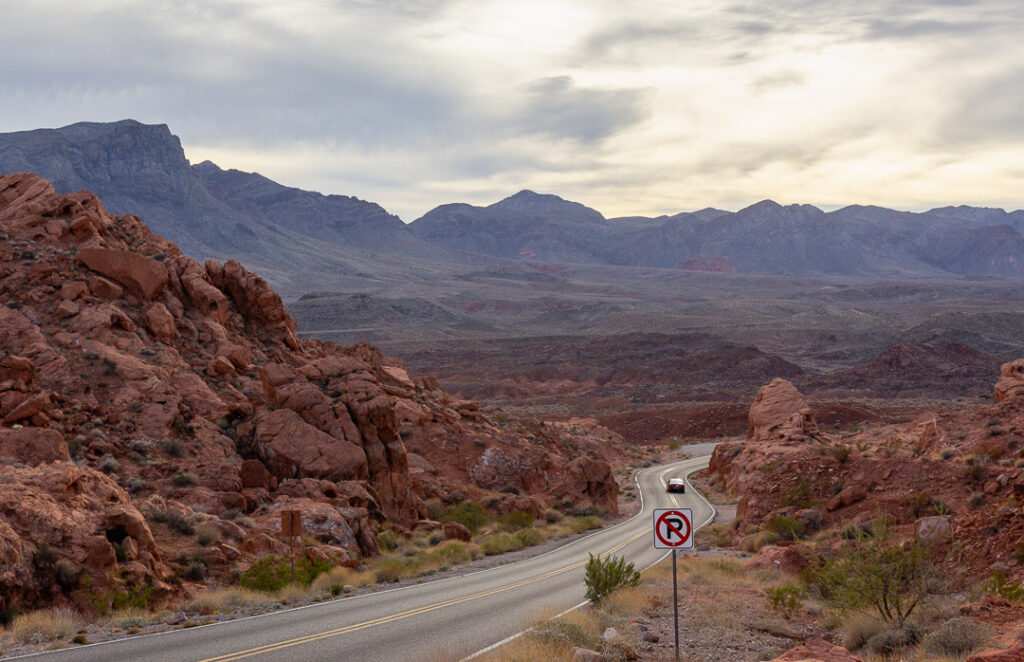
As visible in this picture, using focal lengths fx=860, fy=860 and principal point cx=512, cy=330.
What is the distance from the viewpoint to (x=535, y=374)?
11950 centimetres

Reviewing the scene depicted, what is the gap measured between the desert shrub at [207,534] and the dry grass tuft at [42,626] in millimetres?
5023

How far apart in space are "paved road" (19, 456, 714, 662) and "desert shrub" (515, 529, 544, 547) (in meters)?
6.88

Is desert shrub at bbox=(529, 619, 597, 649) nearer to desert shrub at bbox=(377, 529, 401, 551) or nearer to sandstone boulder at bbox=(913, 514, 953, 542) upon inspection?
sandstone boulder at bbox=(913, 514, 953, 542)

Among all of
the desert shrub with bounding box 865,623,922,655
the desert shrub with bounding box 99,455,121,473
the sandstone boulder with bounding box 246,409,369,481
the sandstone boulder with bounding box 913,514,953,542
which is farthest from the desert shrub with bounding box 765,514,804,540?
the desert shrub with bounding box 99,455,121,473

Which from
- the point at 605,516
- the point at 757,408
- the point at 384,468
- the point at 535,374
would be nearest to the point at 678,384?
the point at 535,374

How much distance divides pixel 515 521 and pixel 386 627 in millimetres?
18770

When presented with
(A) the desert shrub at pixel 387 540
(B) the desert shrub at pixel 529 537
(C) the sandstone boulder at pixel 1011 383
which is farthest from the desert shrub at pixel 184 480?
(C) the sandstone boulder at pixel 1011 383

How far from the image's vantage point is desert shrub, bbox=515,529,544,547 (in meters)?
29.3

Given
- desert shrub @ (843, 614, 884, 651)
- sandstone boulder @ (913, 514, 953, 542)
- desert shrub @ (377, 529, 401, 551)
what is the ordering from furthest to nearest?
desert shrub @ (377, 529, 401, 551) < sandstone boulder @ (913, 514, 953, 542) < desert shrub @ (843, 614, 884, 651)

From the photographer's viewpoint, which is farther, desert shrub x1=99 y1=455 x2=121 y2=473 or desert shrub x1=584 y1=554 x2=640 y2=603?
desert shrub x1=99 y1=455 x2=121 y2=473

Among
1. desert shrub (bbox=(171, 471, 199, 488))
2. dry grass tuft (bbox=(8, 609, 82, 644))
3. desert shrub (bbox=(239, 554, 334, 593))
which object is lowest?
desert shrub (bbox=(239, 554, 334, 593))

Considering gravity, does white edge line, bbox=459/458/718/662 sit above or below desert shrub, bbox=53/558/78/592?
below

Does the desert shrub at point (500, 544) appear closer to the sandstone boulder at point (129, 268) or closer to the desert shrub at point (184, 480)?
the desert shrub at point (184, 480)

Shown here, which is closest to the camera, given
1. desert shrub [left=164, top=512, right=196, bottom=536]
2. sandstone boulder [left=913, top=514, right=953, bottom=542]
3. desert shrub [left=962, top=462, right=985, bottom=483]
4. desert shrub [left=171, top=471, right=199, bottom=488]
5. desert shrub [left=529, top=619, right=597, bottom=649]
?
desert shrub [left=529, top=619, right=597, bottom=649]
